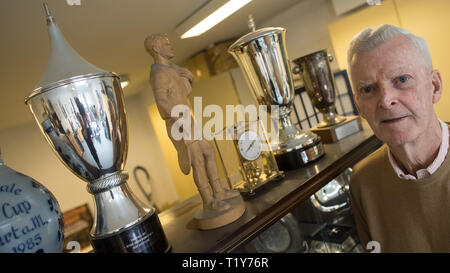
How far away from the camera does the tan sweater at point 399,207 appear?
0.86 metres

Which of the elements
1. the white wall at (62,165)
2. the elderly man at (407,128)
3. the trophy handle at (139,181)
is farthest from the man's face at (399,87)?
the trophy handle at (139,181)

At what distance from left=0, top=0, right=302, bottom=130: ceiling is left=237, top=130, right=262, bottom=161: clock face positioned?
3.96 ft

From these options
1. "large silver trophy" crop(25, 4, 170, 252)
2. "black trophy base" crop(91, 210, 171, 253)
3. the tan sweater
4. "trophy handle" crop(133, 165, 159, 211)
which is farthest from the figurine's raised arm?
"trophy handle" crop(133, 165, 159, 211)

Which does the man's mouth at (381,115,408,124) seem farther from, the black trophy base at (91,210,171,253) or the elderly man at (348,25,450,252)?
the black trophy base at (91,210,171,253)

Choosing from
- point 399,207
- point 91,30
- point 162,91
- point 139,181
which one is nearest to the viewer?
point 162,91

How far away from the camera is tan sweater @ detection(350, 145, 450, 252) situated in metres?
0.86

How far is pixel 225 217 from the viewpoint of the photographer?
832 millimetres

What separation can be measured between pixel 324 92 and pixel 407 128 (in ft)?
2.22

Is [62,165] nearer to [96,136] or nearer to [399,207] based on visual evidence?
[96,136]

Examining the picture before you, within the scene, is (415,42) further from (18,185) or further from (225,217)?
(18,185)

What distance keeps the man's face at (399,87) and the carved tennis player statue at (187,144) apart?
49 centimetres

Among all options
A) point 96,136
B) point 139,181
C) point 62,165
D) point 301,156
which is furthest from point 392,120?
point 139,181

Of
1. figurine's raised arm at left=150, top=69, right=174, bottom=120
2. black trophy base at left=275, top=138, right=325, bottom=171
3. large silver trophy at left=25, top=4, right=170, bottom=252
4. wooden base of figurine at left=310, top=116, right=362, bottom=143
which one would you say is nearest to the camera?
large silver trophy at left=25, top=4, right=170, bottom=252

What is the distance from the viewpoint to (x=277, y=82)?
3.89ft
